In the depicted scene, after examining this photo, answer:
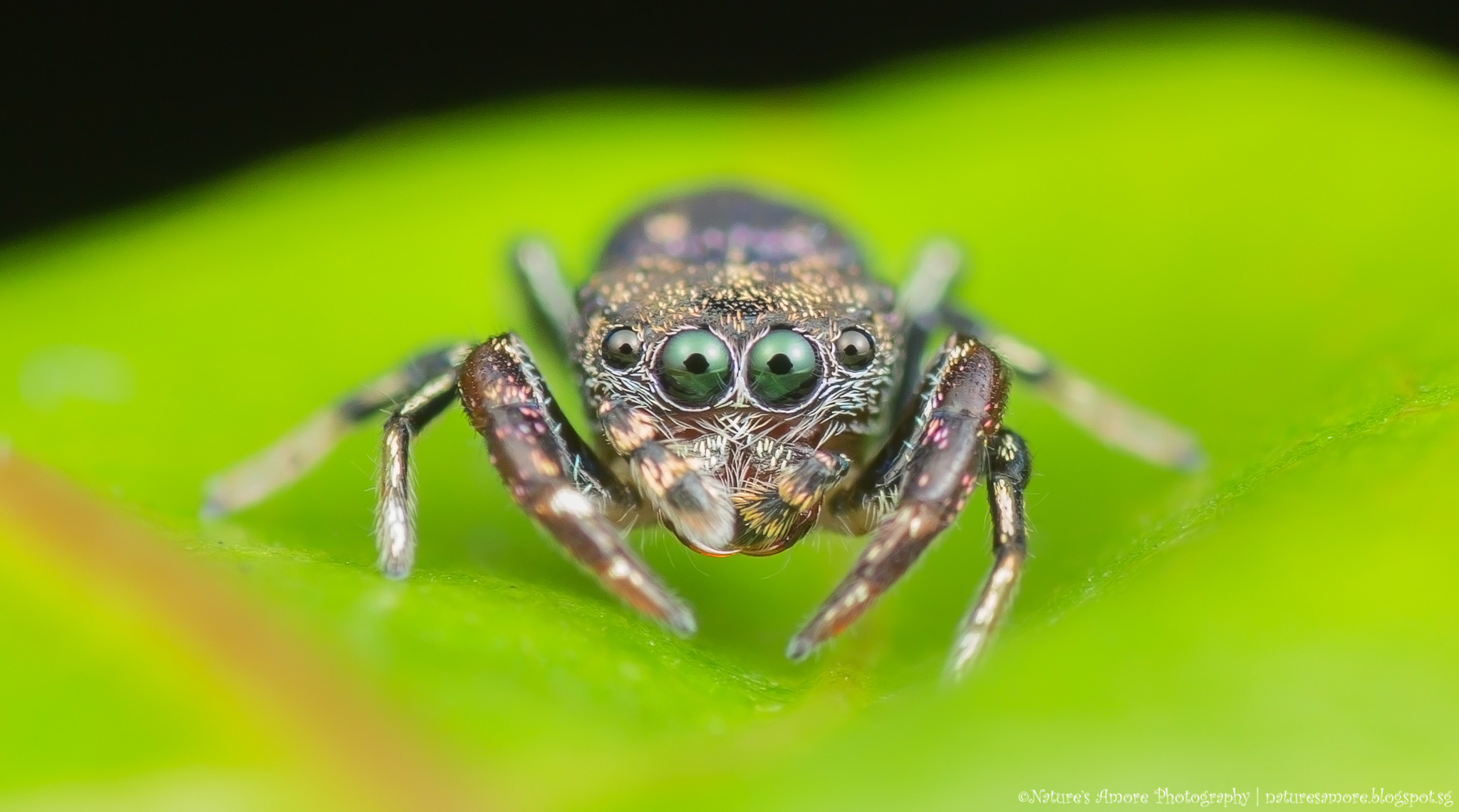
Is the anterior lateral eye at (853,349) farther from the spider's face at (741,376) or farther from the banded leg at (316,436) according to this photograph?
the banded leg at (316,436)

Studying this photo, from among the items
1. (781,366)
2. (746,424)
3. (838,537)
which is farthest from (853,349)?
(838,537)

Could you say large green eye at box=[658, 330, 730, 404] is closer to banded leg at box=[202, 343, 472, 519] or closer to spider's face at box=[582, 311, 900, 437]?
spider's face at box=[582, 311, 900, 437]

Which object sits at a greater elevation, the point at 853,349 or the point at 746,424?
the point at 853,349

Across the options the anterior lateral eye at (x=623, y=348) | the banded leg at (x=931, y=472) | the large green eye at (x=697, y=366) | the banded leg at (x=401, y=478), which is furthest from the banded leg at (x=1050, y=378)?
the banded leg at (x=401, y=478)

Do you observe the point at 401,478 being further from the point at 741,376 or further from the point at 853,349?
the point at 853,349

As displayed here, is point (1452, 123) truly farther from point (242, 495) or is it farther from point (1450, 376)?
point (242, 495)

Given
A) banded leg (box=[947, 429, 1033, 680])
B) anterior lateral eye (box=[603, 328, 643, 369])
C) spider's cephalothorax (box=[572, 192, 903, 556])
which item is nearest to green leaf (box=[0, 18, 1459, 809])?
banded leg (box=[947, 429, 1033, 680])

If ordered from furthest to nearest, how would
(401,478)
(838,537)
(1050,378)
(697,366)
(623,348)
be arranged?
(1050,378)
(838,537)
(623,348)
(697,366)
(401,478)
